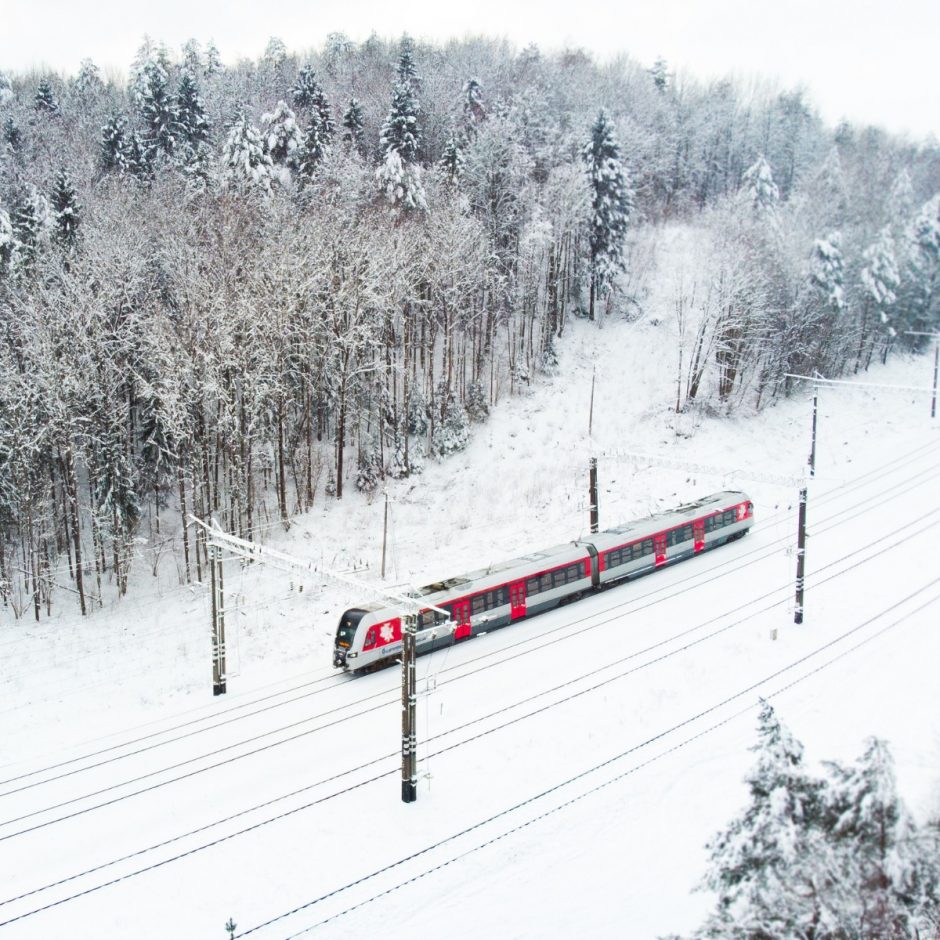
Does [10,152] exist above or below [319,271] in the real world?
above

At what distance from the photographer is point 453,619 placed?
2633cm

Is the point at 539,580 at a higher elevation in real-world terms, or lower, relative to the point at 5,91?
lower

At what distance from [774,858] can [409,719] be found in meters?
10.4

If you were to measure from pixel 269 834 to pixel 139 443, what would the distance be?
88.5 ft

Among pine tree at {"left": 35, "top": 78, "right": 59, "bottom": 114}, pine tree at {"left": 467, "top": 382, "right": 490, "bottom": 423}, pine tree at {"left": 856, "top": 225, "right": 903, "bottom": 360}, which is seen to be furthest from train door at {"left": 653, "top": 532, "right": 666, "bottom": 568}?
pine tree at {"left": 35, "top": 78, "right": 59, "bottom": 114}

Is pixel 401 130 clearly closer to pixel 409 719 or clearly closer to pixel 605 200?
pixel 605 200

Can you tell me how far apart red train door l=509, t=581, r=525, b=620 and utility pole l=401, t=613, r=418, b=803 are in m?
10.3

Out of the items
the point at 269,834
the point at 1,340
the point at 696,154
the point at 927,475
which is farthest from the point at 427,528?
the point at 696,154

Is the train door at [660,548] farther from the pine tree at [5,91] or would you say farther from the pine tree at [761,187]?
the pine tree at [5,91]

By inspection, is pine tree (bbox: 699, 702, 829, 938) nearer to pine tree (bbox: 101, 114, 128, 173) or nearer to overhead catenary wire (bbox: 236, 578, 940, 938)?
overhead catenary wire (bbox: 236, 578, 940, 938)

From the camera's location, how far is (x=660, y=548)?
109 ft

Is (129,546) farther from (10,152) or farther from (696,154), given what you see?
(696,154)

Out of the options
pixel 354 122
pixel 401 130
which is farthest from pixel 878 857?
pixel 354 122

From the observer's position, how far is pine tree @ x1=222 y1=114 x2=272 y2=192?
4819 cm
